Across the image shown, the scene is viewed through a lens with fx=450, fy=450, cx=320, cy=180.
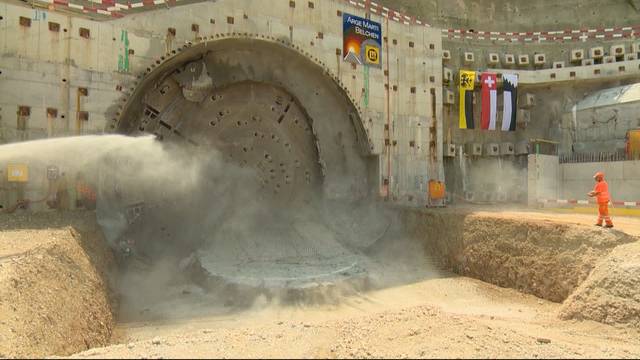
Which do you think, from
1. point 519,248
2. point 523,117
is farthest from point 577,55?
point 519,248

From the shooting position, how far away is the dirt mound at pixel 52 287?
482 cm

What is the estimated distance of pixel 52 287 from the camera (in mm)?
5984

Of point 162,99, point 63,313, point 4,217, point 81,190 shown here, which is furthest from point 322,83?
point 63,313

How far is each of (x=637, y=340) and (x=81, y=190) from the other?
10.3 m

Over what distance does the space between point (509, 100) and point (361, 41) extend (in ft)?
22.0

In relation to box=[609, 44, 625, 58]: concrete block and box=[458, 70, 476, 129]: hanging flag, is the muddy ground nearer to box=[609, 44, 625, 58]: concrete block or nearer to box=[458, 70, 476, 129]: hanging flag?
box=[458, 70, 476, 129]: hanging flag

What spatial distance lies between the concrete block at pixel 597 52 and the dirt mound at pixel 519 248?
33.4ft

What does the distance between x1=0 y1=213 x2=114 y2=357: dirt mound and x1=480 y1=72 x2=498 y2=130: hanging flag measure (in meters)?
13.7

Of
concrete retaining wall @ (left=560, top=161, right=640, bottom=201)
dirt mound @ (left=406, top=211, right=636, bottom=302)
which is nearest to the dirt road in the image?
dirt mound @ (left=406, top=211, right=636, bottom=302)

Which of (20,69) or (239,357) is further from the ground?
(20,69)

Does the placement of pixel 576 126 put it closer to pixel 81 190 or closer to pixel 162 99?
pixel 162 99

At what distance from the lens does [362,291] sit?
33.7 feet

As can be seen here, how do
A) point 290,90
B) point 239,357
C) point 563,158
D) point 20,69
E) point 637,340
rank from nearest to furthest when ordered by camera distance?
1. point 239,357
2. point 637,340
3. point 20,69
4. point 290,90
5. point 563,158

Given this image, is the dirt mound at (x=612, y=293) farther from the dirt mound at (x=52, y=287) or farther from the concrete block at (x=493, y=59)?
the concrete block at (x=493, y=59)
